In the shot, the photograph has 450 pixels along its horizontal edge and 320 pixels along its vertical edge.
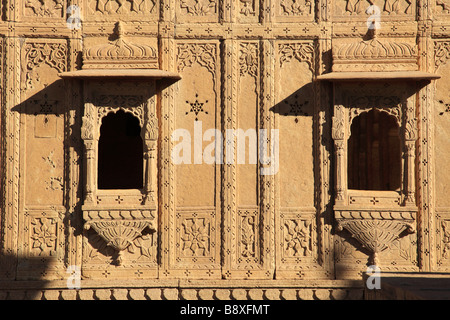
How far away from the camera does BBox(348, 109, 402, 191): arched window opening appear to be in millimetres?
11844

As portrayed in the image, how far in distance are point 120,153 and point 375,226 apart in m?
5.19

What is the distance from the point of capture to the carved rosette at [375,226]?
8180mm

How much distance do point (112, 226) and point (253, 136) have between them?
2069mm

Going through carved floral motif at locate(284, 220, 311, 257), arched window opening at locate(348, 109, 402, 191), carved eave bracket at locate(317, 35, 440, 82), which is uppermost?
carved eave bracket at locate(317, 35, 440, 82)

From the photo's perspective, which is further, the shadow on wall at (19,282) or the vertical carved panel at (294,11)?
the vertical carved panel at (294,11)

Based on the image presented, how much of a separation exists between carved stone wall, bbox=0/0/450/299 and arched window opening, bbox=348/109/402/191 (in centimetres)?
357

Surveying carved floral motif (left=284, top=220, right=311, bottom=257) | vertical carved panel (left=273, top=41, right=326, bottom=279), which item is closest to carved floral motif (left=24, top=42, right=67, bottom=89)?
vertical carved panel (left=273, top=41, right=326, bottom=279)

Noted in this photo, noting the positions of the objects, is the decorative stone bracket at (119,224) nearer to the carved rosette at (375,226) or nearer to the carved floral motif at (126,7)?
the carved rosette at (375,226)

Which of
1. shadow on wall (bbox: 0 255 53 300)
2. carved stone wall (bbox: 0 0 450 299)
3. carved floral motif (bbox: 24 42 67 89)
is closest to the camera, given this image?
shadow on wall (bbox: 0 255 53 300)

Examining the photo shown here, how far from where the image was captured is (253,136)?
328 inches

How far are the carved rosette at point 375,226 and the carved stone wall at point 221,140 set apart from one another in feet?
0.06

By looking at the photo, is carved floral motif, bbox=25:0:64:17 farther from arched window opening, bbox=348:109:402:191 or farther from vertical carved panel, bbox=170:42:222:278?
arched window opening, bbox=348:109:402:191

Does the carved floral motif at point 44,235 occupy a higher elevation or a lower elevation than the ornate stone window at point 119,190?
lower

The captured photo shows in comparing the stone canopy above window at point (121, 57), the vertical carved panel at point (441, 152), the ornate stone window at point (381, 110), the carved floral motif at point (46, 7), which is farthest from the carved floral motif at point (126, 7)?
the vertical carved panel at point (441, 152)
